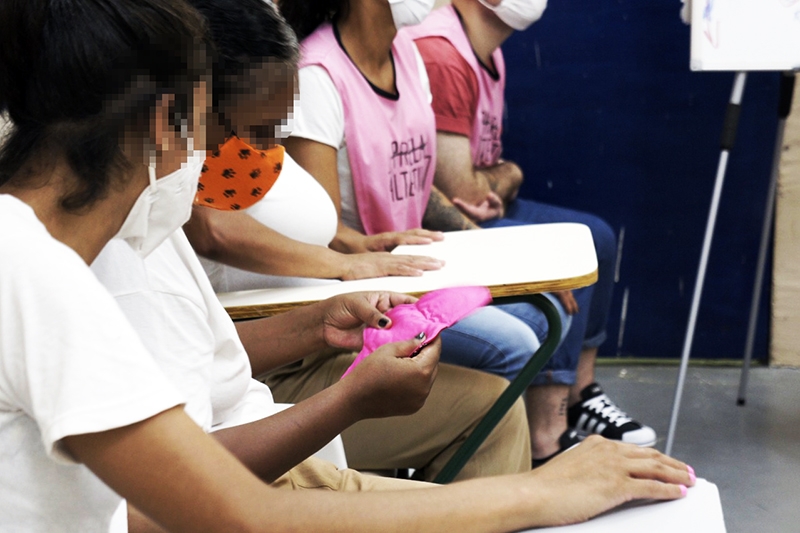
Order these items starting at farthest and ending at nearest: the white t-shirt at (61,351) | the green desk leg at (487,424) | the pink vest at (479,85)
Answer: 1. the pink vest at (479,85)
2. the green desk leg at (487,424)
3. the white t-shirt at (61,351)

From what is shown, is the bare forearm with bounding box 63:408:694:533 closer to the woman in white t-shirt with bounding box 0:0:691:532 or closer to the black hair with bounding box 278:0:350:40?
the woman in white t-shirt with bounding box 0:0:691:532

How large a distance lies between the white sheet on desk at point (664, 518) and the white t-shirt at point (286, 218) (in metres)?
0.99

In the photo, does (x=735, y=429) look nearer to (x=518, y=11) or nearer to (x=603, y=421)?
(x=603, y=421)

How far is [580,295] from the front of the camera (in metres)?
2.53

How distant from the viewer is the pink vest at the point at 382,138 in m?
2.15

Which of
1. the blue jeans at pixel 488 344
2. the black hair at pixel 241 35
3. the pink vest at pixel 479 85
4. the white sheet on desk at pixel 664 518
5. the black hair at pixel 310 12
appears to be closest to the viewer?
the white sheet on desk at pixel 664 518

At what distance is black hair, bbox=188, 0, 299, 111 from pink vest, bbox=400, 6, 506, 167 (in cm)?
141

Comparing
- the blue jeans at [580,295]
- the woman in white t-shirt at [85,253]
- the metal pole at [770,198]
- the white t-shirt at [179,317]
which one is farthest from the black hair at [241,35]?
the metal pole at [770,198]

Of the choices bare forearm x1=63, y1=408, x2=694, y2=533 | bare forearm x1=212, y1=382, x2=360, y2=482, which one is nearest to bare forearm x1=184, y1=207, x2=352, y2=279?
bare forearm x1=212, y1=382, x2=360, y2=482

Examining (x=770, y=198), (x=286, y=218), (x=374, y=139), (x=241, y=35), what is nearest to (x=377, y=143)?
(x=374, y=139)

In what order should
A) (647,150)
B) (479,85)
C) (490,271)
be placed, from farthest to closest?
1. (647,150)
2. (479,85)
3. (490,271)

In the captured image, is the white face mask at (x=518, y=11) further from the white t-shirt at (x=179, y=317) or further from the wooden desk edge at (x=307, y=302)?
the white t-shirt at (x=179, y=317)

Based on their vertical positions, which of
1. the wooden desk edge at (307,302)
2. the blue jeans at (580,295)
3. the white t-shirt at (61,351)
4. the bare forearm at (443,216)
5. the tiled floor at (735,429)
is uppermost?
the white t-shirt at (61,351)

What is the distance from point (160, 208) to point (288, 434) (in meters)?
0.31
